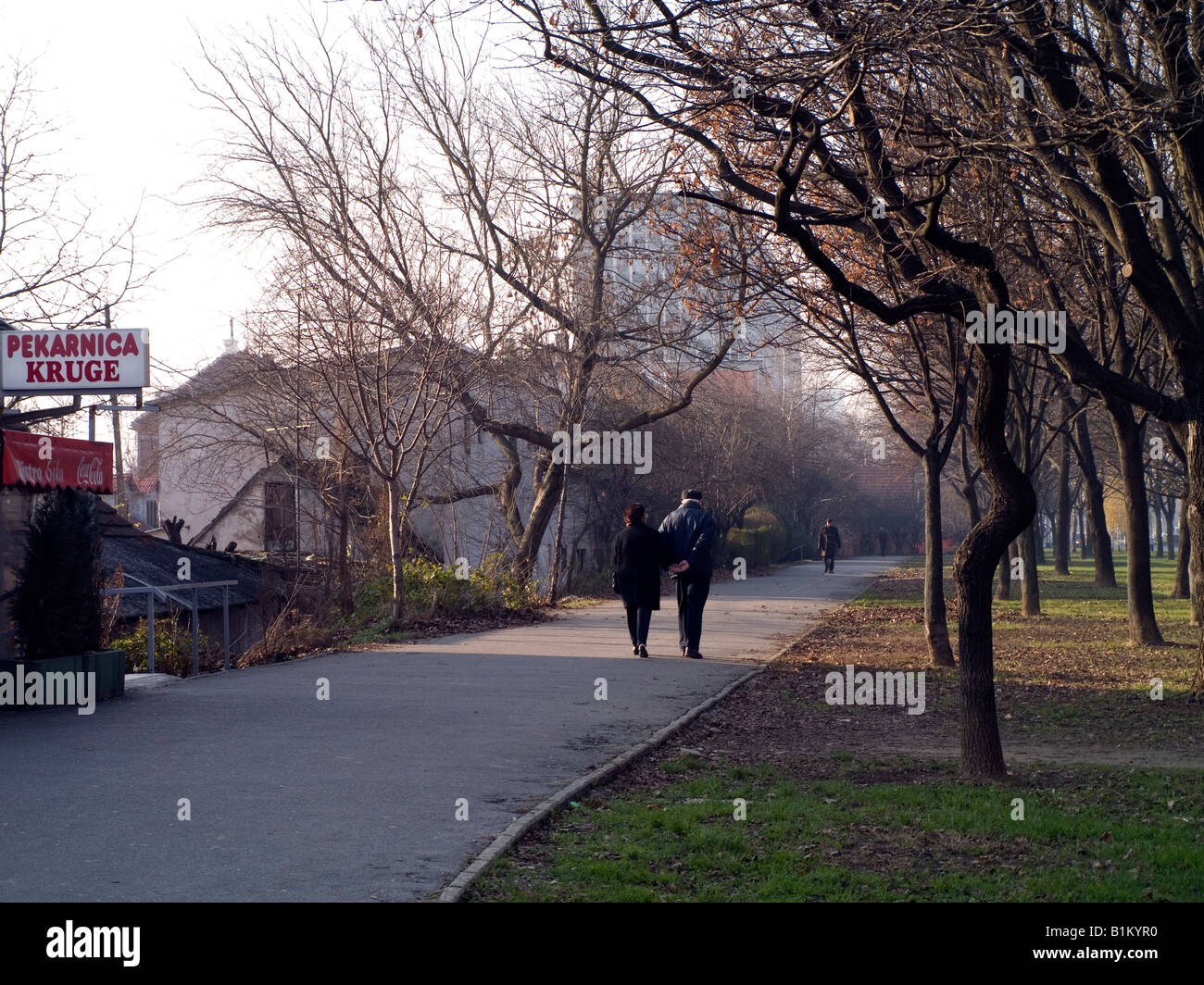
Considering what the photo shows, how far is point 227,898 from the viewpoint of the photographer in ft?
16.7

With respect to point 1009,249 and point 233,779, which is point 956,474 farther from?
point 233,779

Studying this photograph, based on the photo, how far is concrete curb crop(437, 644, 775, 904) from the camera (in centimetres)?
544

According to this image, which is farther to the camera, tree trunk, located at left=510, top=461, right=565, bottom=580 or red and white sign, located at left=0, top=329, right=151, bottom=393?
tree trunk, located at left=510, top=461, right=565, bottom=580

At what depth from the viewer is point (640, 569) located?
15.3 metres

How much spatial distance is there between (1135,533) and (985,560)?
36.4 ft

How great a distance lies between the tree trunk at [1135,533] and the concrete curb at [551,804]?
896 centimetres

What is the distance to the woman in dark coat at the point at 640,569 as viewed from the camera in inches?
603

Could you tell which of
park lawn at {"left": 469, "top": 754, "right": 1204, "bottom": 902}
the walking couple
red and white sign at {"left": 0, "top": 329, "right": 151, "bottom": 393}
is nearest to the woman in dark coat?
the walking couple

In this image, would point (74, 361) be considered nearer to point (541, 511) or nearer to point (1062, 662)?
point (1062, 662)

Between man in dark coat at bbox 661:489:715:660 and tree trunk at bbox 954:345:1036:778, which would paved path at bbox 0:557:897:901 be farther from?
tree trunk at bbox 954:345:1036:778

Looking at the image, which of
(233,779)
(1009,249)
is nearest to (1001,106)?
(1009,249)

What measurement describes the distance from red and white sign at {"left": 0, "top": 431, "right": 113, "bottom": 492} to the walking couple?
6.41m

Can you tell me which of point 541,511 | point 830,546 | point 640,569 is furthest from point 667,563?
point 830,546

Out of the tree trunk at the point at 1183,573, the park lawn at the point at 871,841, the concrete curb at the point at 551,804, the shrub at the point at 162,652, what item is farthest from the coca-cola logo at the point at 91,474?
the tree trunk at the point at 1183,573
